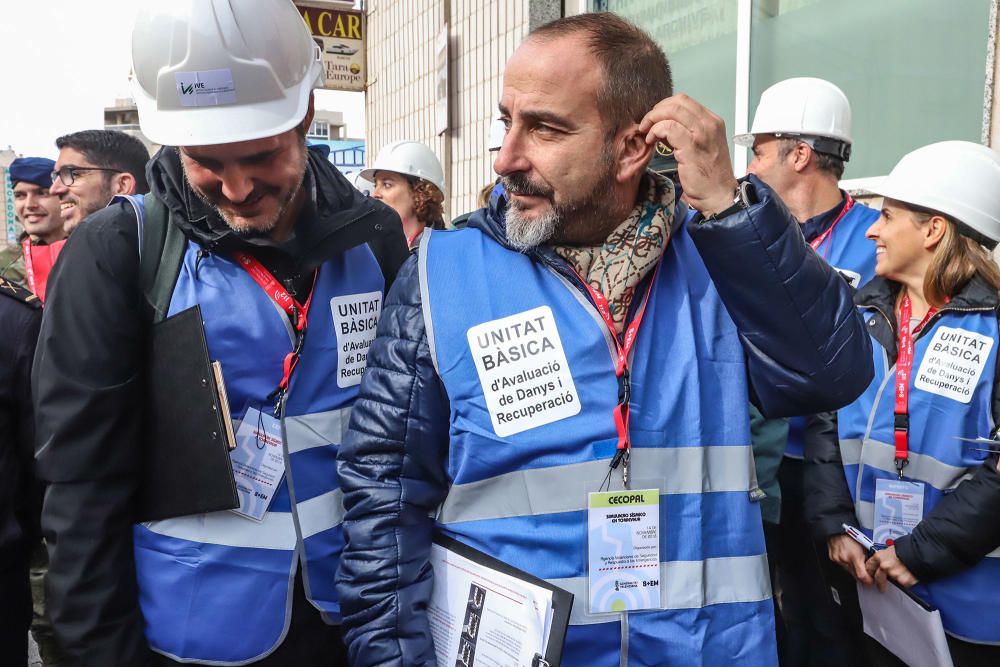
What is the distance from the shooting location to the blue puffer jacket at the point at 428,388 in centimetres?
151

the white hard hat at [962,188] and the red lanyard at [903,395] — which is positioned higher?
the white hard hat at [962,188]

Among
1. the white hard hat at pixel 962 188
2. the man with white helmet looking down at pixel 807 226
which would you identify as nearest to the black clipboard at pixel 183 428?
the man with white helmet looking down at pixel 807 226

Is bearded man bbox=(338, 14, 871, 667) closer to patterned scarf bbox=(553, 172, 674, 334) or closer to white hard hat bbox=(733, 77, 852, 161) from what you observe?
patterned scarf bbox=(553, 172, 674, 334)

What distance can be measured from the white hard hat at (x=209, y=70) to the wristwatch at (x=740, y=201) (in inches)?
37.5

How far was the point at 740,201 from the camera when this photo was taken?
151 centimetres

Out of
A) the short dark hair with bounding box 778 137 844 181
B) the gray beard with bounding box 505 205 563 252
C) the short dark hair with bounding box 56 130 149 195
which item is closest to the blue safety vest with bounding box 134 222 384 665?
the gray beard with bounding box 505 205 563 252

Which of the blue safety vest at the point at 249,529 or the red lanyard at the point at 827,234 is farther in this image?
the red lanyard at the point at 827,234

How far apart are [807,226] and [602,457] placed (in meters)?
2.22

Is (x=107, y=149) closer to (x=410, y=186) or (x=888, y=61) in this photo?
(x=410, y=186)

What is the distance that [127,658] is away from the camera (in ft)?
5.57

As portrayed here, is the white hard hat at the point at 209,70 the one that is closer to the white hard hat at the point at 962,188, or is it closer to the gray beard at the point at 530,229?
the gray beard at the point at 530,229

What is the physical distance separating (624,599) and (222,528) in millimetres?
853

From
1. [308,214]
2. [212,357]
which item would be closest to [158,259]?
[212,357]

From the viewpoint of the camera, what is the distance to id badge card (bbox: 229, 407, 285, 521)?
1780 mm
